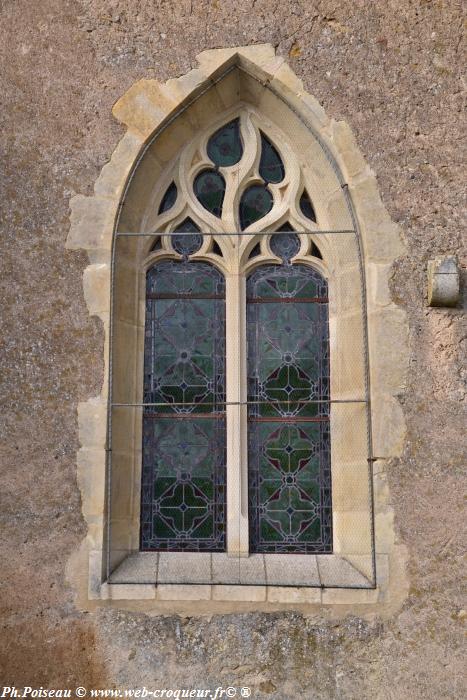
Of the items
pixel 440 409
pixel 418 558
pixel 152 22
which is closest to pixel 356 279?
pixel 440 409

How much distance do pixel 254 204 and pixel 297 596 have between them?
2.41 metres

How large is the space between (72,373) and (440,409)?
81.9 inches

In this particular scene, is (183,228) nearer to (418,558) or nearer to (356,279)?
(356,279)

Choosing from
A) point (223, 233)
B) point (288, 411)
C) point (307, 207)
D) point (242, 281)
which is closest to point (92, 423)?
point (288, 411)

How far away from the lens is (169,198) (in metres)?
4.88

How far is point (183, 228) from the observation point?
484cm

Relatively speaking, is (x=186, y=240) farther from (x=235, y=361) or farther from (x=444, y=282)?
(x=444, y=282)

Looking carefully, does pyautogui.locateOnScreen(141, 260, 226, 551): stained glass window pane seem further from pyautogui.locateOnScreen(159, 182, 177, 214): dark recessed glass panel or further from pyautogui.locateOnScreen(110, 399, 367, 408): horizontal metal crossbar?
pyautogui.locateOnScreen(159, 182, 177, 214): dark recessed glass panel

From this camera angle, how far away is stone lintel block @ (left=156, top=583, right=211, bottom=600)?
160 inches

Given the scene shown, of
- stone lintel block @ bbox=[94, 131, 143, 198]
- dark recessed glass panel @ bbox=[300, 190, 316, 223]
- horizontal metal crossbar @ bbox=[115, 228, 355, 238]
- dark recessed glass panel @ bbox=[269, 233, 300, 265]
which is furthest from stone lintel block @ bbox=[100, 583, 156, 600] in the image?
dark recessed glass panel @ bbox=[300, 190, 316, 223]

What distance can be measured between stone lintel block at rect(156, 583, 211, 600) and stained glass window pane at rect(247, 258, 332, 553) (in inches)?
17.6

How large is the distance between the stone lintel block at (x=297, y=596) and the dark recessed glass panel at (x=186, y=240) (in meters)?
2.12

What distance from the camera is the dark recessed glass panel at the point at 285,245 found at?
15.7ft

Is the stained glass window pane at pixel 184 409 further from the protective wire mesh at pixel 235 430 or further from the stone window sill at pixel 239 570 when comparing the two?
the stone window sill at pixel 239 570
